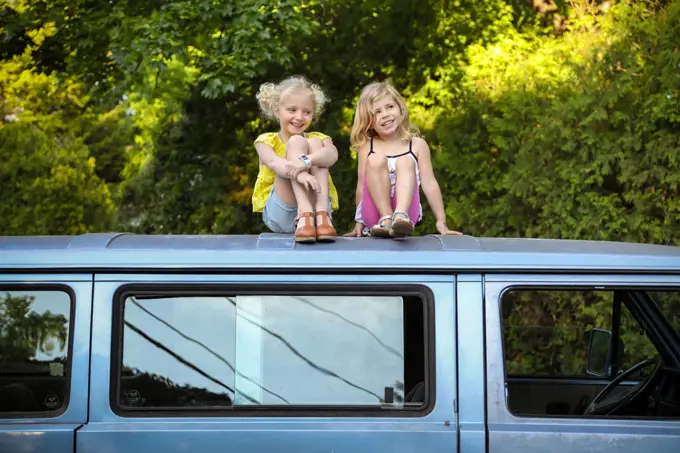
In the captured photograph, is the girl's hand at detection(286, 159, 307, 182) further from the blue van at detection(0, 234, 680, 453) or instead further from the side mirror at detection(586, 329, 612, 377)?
the side mirror at detection(586, 329, 612, 377)

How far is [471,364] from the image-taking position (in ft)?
10.5

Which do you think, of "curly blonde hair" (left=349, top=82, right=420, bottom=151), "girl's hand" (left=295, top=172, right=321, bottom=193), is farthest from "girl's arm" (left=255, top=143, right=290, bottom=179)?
"curly blonde hair" (left=349, top=82, right=420, bottom=151)

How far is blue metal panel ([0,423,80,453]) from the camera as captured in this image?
3148 millimetres

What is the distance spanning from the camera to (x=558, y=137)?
7445 mm

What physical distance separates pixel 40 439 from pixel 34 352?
0.39 metres

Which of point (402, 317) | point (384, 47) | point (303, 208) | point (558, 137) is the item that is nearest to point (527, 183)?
point (558, 137)

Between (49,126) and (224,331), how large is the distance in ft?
61.6

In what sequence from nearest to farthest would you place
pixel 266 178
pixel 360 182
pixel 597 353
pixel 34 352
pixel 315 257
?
pixel 315 257 → pixel 34 352 → pixel 597 353 → pixel 360 182 → pixel 266 178

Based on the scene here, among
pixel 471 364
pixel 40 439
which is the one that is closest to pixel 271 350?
pixel 471 364

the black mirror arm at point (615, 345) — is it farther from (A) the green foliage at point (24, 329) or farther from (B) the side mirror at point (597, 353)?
(A) the green foliage at point (24, 329)

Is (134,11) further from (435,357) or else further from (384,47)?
(435,357)

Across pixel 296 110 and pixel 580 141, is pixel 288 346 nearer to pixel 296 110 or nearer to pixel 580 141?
pixel 296 110

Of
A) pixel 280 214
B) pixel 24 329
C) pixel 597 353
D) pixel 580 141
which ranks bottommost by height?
pixel 597 353

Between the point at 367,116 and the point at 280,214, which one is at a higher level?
the point at 367,116
